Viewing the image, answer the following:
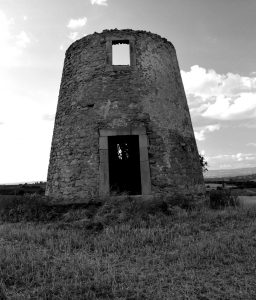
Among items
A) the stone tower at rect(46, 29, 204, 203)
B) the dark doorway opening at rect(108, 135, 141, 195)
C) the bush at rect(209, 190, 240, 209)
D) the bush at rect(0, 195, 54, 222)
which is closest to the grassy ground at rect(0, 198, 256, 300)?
the bush at rect(0, 195, 54, 222)

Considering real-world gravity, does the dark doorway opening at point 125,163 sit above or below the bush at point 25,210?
above

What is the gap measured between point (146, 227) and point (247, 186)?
1712 cm

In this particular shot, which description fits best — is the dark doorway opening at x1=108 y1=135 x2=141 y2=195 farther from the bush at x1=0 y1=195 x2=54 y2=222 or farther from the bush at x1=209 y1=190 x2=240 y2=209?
the bush at x1=0 y1=195 x2=54 y2=222

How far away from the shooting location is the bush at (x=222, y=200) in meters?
9.01

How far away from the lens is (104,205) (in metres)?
7.77

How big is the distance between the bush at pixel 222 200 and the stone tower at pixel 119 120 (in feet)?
1.36

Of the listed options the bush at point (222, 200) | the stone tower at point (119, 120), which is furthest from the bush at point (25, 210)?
the bush at point (222, 200)

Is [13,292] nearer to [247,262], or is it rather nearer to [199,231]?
[247,262]

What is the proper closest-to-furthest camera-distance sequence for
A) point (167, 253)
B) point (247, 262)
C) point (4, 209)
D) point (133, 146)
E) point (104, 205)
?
point (247, 262), point (167, 253), point (104, 205), point (4, 209), point (133, 146)

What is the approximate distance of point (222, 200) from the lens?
928 cm

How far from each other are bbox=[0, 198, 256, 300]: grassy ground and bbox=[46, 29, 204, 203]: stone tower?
168cm

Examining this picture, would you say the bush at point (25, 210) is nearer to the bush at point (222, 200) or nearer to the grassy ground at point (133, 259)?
the grassy ground at point (133, 259)

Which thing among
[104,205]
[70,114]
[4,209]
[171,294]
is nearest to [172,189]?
[104,205]

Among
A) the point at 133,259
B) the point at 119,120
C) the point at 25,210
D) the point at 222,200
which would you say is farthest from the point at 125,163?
the point at 133,259
